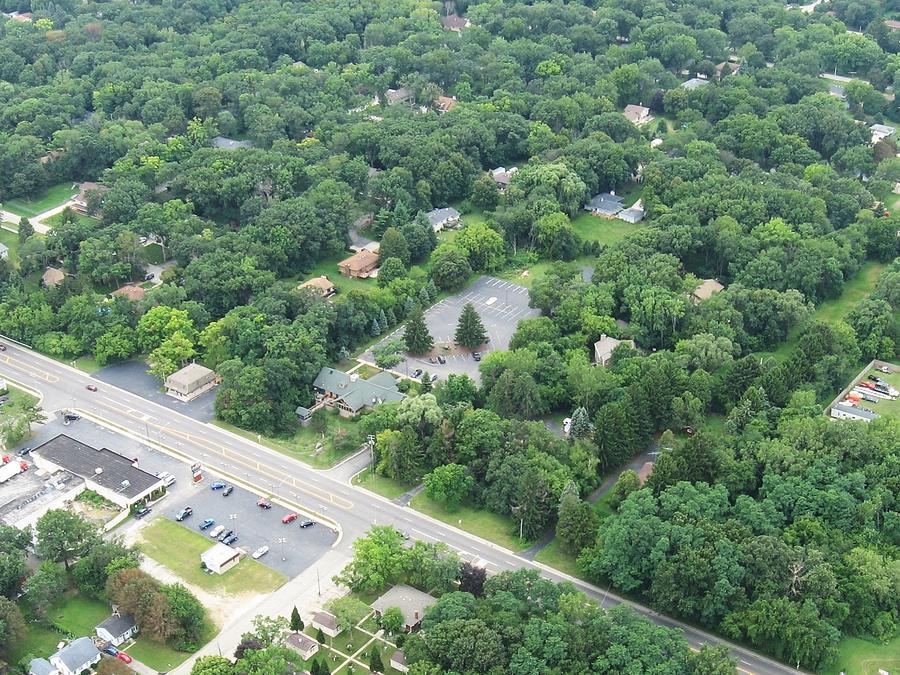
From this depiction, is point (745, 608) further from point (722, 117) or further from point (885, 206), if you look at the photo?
point (722, 117)

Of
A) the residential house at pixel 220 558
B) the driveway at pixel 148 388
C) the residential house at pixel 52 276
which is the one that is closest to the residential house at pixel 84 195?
the residential house at pixel 52 276

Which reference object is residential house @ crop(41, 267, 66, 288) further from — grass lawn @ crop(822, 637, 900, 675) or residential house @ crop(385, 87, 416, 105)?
grass lawn @ crop(822, 637, 900, 675)

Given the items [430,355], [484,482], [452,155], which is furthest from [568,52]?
[484,482]

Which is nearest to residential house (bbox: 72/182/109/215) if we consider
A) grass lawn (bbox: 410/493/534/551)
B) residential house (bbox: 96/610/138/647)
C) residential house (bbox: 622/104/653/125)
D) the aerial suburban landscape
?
the aerial suburban landscape

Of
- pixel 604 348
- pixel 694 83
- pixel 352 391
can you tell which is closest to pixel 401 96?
pixel 694 83

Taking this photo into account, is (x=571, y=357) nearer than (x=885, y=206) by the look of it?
Yes

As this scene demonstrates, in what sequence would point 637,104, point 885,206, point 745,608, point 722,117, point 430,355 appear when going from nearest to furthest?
point 745,608 → point 430,355 → point 885,206 → point 722,117 → point 637,104
